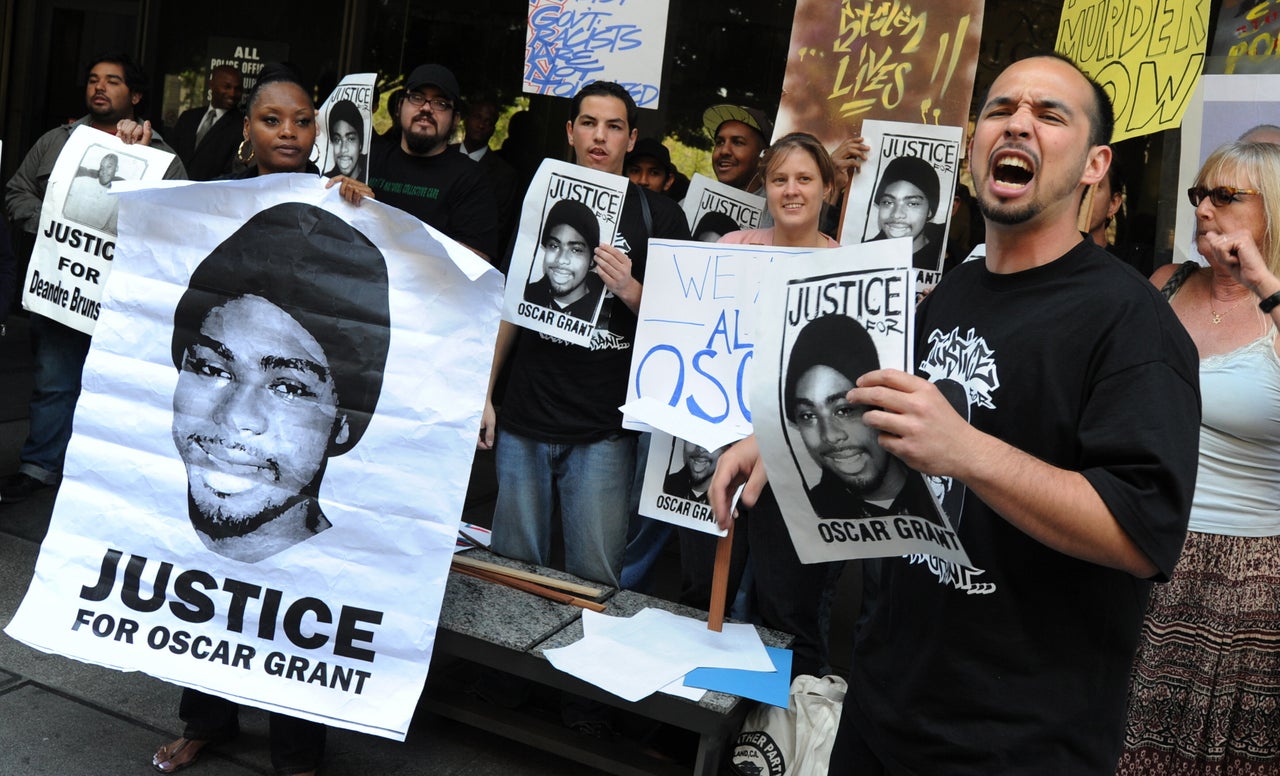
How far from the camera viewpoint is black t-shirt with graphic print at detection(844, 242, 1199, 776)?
1.37 metres

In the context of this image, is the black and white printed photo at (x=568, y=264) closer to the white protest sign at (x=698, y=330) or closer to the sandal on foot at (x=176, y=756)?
the white protest sign at (x=698, y=330)

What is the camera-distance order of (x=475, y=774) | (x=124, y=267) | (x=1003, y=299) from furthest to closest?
(x=475, y=774), (x=124, y=267), (x=1003, y=299)

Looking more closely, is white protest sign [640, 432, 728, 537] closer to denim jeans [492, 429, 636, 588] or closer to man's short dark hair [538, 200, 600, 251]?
denim jeans [492, 429, 636, 588]

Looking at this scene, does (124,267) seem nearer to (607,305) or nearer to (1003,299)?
(607,305)

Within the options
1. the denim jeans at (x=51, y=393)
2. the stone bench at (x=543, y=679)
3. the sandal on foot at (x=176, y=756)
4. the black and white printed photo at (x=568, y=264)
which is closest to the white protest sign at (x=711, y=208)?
the black and white printed photo at (x=568, y=264)

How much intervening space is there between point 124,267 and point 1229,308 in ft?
8.93

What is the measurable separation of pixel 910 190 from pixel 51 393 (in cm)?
380

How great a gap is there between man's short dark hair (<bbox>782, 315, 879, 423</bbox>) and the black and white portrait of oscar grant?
1.46m

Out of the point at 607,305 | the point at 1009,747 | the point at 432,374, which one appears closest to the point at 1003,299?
the point at 1009,747

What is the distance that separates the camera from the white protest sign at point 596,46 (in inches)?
164

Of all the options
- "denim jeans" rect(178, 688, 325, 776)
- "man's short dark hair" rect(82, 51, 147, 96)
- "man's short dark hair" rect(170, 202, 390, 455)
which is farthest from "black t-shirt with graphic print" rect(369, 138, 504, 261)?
"man's short dark hair" rect(82, 51, 147, 96)

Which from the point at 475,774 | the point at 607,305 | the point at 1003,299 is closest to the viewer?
the point at 1003,299

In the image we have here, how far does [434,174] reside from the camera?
3.92 metres

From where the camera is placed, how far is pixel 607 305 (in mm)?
3504
